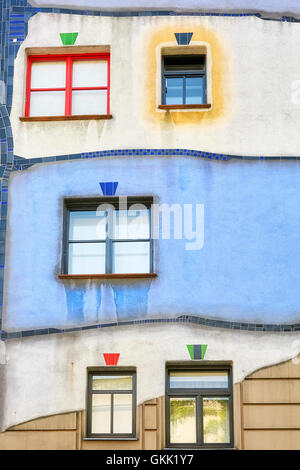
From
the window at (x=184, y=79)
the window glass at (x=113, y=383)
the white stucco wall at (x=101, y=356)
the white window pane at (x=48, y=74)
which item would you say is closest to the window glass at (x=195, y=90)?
the window at (x=184, y=79)

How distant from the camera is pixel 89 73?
49.4ft

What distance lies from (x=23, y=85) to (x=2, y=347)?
5291 mm

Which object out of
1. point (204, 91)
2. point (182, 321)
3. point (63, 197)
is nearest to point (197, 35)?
point (204, 91)

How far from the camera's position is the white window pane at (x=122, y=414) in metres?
12.9

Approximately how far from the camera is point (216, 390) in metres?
13.0

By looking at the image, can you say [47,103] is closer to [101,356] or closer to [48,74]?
[48,74]

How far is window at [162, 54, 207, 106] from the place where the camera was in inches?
584

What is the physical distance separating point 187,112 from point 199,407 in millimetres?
5615

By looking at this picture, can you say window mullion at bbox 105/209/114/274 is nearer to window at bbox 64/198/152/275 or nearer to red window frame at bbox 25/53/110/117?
window at bbox 64/198/152/275

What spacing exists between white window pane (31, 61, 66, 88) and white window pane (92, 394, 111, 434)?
633cm

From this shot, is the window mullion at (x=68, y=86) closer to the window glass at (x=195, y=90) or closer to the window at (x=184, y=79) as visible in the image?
the window at (x=184, y=79)

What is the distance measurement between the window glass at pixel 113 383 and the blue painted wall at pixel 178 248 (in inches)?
41.5

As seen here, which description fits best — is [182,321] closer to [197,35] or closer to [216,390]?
[216,390]

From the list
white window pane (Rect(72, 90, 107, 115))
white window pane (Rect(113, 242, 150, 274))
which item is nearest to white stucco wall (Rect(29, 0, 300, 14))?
white window pane (Rect(72, 90, 107, 115))
